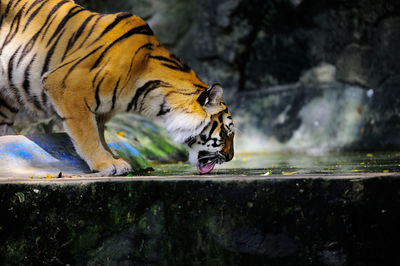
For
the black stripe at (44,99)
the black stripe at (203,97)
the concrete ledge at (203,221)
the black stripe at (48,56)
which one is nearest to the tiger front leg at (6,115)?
the black stripe at (44,99)

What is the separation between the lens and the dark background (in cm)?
804

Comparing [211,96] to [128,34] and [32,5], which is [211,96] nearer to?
[128,34]

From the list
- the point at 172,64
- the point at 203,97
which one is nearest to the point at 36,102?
the point at 172,64

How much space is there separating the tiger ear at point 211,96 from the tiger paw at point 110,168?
0.71 m

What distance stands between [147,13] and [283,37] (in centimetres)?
248

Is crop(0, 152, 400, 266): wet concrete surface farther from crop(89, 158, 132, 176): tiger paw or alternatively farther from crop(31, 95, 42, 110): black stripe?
crop(31, 95, 42, 110): black stripe

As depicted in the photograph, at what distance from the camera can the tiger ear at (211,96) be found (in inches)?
143

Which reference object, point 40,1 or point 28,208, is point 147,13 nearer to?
point 40,1

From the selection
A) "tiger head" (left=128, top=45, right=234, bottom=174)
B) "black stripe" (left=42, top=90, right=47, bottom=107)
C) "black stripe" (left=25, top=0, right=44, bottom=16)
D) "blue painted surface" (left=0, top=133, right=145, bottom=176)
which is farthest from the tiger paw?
"black stripe" (left=25, top=0, right=44, bottom=16)

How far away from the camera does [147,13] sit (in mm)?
9453

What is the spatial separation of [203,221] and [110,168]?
1273 mm

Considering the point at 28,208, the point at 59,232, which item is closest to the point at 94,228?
the point at 59,232

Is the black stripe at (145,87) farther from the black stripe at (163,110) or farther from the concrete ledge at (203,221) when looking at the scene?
the concrete ledge at (203,221)

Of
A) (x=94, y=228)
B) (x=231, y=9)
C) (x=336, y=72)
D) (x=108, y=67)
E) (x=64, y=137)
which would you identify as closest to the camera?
(x=94, y=228)
